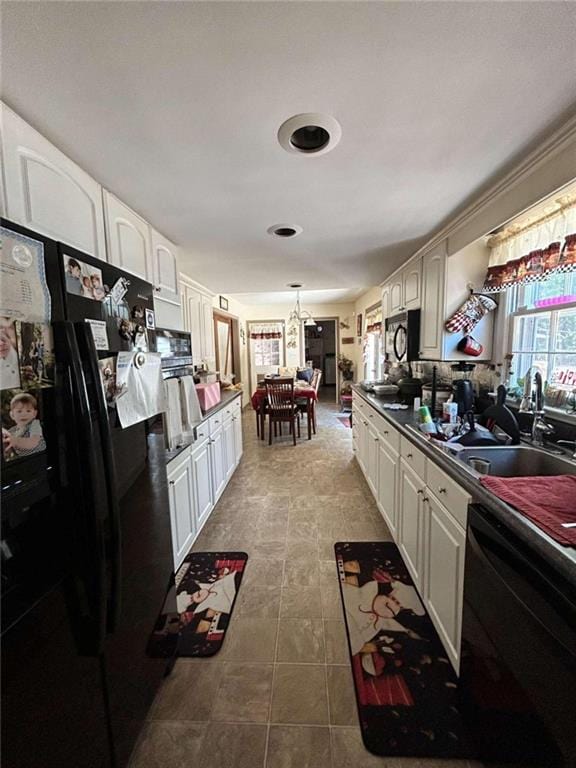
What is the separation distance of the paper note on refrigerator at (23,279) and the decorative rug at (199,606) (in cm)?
125

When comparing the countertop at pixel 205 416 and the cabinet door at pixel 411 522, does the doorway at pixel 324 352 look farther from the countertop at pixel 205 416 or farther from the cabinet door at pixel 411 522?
the cabinet door at pixel 411 522

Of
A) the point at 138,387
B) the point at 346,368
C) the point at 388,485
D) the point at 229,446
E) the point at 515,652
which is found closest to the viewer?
the point at 515,652

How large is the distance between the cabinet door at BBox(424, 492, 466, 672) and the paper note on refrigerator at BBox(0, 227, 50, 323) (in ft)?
5.07

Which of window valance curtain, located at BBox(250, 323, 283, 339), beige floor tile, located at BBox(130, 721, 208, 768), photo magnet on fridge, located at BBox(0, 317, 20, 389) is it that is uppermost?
window valance curtain, located at BBox(250, 323, 283, 339)

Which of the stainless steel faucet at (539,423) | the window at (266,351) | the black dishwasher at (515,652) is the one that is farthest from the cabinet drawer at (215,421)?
the window at (266,351)

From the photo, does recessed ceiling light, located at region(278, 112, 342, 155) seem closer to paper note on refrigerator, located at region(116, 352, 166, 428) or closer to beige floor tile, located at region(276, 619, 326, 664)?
paper note on refrigerator, located at region(116, 352, 166, 428)

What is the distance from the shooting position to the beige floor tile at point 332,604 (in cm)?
164

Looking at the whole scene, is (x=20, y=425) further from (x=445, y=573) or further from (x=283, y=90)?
(x=445, y=573)

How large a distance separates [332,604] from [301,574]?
0.29m

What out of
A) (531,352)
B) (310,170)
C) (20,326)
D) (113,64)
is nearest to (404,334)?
(531,352)

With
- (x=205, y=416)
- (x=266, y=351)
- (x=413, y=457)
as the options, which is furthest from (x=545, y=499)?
(x=266, y=351)

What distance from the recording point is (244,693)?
1281 millimetres

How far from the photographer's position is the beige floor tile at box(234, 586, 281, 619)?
1.66 meters

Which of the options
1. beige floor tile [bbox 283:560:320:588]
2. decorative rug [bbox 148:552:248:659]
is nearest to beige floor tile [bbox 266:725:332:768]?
decorative rug [bbox 148:552:248:659]
